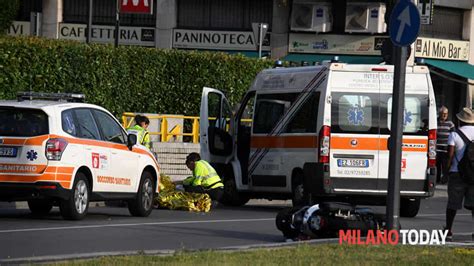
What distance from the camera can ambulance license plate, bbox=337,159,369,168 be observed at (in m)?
20.4

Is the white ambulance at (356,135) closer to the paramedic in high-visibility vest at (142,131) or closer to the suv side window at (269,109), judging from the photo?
the suv side window at (269,109)

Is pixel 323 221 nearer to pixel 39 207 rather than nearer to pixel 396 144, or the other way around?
pixel 396 144

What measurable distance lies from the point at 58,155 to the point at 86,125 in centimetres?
104

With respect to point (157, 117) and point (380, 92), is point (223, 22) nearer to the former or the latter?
point (157, 117)

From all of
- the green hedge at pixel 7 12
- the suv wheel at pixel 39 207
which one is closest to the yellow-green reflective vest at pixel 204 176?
the suv wheel at pixel 39 207

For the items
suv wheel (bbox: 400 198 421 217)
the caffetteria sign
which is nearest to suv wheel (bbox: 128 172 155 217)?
suv wheel (bbox: 400 198 421 217)

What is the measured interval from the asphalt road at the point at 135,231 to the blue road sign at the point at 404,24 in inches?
112

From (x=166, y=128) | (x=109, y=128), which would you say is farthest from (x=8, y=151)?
(x=166, y=128)

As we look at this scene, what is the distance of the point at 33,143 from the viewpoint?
54.0 ft

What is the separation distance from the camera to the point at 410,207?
21047 mm

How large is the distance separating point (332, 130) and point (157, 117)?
9891 mm

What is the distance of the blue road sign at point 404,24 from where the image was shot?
14.0 m

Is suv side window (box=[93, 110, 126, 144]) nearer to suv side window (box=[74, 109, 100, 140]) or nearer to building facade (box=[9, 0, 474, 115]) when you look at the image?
suv side window (box=[74, 109, 100, 140])

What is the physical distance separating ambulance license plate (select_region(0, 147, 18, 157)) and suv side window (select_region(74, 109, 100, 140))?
3.21ft
